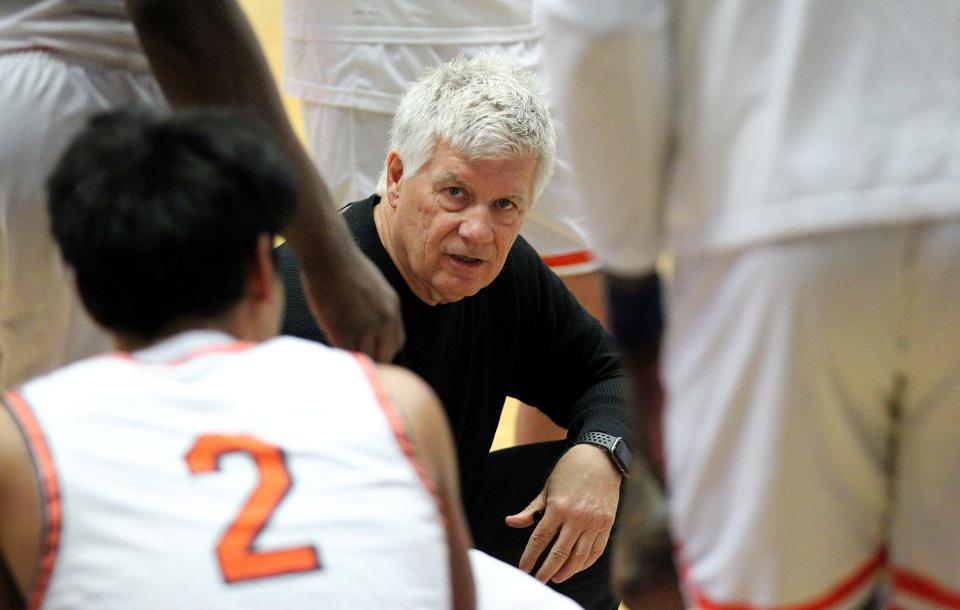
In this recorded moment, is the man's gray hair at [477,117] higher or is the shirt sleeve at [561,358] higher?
the man's gray hair at [477,117]

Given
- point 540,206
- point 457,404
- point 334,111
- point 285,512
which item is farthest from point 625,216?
point 334,111

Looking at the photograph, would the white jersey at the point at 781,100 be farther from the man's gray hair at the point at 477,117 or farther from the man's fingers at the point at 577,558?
the man's fingers at the point at 577,558

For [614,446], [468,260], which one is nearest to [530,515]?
[614,446]

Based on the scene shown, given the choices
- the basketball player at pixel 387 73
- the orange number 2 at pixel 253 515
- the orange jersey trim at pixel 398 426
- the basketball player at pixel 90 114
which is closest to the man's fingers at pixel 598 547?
the basketball player at pixel 387 73

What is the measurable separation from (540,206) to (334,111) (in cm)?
47

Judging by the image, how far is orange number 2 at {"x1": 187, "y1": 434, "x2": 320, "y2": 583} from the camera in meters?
0.99

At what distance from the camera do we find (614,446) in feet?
6.81

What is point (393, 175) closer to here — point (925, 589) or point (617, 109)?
point (617, 109)

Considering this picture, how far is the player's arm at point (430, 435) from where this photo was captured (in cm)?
110

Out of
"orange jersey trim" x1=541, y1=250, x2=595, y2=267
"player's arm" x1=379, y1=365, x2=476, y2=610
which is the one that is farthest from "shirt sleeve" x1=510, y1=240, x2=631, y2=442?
"player's arm" x1=379, y1=365, x2=476, y2=610

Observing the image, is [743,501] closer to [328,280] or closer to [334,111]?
[328,280]

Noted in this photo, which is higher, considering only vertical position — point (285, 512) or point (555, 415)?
point (285, 512)

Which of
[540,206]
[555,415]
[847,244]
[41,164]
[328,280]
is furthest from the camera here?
[540,206]

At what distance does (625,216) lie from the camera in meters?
1.08
